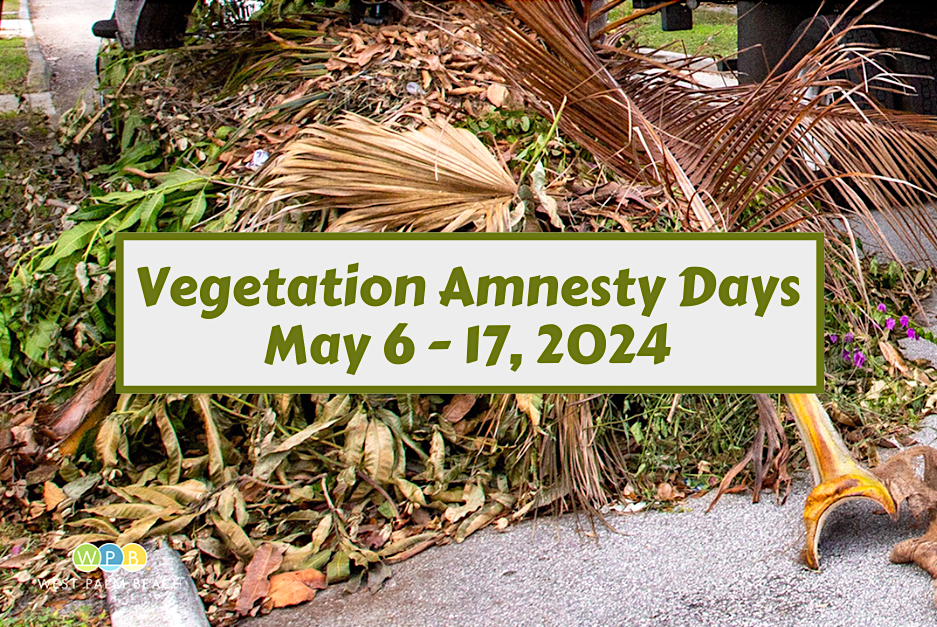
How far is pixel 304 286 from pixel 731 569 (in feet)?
4.70

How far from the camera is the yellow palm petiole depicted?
8.79 ft

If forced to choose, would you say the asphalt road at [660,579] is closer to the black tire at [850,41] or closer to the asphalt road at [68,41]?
the black tire at [850,41]

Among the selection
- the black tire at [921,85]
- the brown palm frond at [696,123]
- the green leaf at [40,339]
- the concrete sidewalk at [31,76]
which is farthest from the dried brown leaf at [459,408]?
the concrete sidewalk at [31,76]

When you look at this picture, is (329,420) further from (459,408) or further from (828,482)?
(828,482)

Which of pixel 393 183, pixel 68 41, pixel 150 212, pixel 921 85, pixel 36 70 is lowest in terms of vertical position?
pixel 68 41

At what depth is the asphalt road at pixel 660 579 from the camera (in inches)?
101

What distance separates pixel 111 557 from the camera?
111 inches

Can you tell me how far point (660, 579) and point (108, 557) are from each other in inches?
60.7

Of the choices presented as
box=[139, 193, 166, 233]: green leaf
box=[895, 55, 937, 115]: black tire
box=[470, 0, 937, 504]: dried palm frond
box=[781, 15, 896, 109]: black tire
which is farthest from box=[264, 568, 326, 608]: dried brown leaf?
box=[895, 55, 937, 115]: black tire

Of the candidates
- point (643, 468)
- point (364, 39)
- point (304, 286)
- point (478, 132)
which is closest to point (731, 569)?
point (643, 468)

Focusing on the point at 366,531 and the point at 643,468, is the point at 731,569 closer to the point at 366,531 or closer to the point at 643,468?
the point at 643,468

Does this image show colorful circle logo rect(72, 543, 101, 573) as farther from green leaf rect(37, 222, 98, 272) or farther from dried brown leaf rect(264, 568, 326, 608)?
green leaf rect(37, 222, 98, 272)

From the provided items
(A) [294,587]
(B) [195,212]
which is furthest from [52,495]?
(B) [195,212]

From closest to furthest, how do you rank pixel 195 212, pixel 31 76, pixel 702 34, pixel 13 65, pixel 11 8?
pixel 195 212 < pixel 31 76 < pixel 13 65 < pixel 702 34 < pixel 11 8
